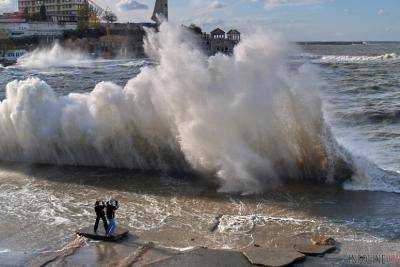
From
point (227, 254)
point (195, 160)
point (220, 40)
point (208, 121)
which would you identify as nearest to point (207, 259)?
point (227, 254)

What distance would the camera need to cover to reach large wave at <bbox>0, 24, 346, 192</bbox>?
16234 millimetres

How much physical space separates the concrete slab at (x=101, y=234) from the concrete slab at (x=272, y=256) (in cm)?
272

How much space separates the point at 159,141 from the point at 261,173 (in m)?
4.06

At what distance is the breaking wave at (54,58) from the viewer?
9649cm

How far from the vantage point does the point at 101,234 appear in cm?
1116

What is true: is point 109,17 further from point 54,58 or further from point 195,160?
point 195,160

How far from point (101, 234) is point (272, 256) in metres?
3.67

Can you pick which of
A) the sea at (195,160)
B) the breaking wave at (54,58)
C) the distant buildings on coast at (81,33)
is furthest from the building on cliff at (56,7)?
the sea at (195,160)

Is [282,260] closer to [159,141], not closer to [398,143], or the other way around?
[159,141]

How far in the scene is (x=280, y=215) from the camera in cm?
1261

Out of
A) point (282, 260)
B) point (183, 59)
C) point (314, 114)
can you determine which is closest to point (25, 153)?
point (183, 59)

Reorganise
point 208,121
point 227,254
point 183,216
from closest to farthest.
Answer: point 227,254 < point 183,216 < point 208,121

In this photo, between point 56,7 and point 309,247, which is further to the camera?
point 56,7

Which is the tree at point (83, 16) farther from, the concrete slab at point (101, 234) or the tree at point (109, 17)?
the concrete slab at point (101, 234)
